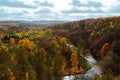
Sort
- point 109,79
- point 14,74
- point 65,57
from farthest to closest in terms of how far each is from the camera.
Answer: point 65,57 < point 14,74 < point 109,79

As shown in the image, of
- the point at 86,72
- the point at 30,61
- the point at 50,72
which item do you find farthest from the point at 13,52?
the point at 86,72

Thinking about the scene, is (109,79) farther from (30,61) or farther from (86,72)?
(86,72)

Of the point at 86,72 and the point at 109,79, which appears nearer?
the point at 109,79

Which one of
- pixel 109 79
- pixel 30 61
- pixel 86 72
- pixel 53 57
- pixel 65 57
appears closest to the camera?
pixel 109 79

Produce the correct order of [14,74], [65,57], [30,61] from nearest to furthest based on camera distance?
[14,74] < [30,61] < [65,57]

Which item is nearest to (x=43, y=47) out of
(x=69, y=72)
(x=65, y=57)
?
(x=65, y=57)

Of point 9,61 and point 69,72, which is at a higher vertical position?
point 9,61

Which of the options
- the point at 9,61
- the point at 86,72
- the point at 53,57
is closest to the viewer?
the point at 9,61

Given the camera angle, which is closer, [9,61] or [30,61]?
[9,61]

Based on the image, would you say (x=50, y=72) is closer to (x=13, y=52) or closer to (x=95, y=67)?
(x=13, y=52)
